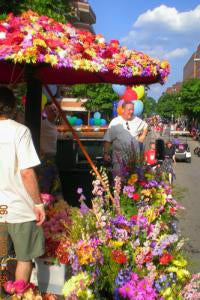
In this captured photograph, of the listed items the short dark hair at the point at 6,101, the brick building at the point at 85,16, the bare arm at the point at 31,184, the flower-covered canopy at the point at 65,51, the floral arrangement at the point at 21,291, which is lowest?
the floral arrangement at the point at 21,291

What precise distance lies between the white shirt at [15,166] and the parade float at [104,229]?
1.64ft

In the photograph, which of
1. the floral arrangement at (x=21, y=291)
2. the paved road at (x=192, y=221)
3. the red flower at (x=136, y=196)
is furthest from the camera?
the paved road at (x=192, y=221)

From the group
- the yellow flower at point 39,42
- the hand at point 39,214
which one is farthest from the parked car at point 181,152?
the hand at point 39,214

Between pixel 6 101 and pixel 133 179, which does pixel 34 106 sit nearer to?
pixel 133 179

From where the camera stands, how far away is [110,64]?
4.20 metres

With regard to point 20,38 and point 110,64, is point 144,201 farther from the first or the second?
point 20,38

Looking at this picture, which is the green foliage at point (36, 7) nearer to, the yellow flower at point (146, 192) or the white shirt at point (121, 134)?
the white shirt at point (121, 134)

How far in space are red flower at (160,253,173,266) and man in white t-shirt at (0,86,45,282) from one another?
97 centimetres

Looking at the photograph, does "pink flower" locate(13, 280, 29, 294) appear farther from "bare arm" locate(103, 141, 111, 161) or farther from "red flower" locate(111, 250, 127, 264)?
"bare arm" locate(103, 141, 111, 161)

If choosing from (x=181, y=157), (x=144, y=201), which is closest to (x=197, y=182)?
(x=181, y=157)

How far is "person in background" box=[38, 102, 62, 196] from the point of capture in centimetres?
677

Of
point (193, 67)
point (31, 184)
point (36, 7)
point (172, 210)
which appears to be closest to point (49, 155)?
point (172, 210)

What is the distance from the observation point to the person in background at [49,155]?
22.2ft

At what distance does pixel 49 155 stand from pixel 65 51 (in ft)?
11.0
